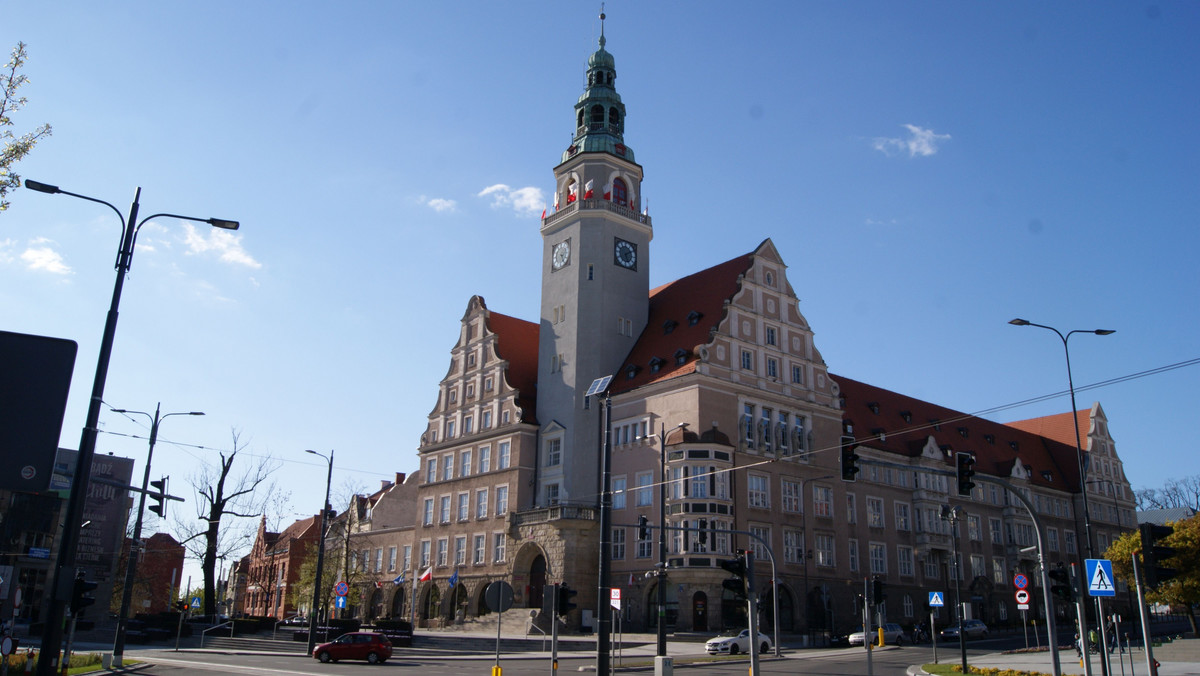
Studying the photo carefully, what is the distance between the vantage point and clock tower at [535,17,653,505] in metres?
60.9

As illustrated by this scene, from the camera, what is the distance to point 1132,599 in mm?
72312

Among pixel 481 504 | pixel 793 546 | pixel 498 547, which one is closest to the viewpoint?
pixel 793 546

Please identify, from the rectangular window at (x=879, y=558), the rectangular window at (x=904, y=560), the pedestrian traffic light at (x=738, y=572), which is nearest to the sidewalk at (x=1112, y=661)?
the pedestrian traffic light at (x=738, y=572)

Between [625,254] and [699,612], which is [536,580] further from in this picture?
[625,254]

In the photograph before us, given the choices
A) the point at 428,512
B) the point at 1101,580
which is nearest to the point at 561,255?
the point at 428,512

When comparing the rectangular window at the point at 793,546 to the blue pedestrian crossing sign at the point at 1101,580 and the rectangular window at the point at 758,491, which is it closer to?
the rectangular window at the point at 758,491

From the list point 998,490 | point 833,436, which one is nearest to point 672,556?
point 833,436

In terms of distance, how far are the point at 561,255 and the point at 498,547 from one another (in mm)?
20774

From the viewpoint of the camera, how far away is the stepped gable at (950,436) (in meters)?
71.4

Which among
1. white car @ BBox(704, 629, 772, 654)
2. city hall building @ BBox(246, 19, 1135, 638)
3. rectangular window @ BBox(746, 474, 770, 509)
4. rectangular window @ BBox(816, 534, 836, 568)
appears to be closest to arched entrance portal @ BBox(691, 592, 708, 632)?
city hall building @ BBox(246, 19, 1135, 638)

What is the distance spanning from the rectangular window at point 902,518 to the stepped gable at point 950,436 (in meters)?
4.37

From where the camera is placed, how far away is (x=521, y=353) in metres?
70.2

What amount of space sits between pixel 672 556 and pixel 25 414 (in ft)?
149

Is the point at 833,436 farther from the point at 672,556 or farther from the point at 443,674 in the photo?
the point at 443,674
